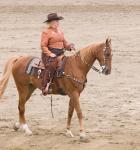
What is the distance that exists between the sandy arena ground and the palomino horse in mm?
480

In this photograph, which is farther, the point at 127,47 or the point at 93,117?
the point at 127,47

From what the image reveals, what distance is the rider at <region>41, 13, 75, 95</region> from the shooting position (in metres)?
11.7

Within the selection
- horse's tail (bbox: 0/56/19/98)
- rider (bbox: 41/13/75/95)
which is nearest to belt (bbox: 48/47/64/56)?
rider (bbox: 41/13/75/95)

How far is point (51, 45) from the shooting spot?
1179 cm

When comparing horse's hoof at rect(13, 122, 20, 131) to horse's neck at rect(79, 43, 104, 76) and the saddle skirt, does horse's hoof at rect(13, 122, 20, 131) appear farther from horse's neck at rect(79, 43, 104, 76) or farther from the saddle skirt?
horse's neck at rect(79, 43, 104, 76)

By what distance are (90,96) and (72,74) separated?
12.9ft

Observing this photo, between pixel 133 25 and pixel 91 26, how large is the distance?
1847mm

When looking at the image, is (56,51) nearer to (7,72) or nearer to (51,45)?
(51,45)

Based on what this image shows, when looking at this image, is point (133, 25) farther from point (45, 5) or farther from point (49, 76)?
point (49, 76)

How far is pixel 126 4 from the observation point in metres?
36.1

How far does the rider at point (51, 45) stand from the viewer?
11.7 m

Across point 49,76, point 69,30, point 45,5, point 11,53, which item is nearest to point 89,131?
point 49,76

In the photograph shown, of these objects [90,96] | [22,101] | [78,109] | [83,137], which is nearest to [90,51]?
[78,109]

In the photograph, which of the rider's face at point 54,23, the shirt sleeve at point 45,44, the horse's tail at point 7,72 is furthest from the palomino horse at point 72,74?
the rider's face at point 54,23
